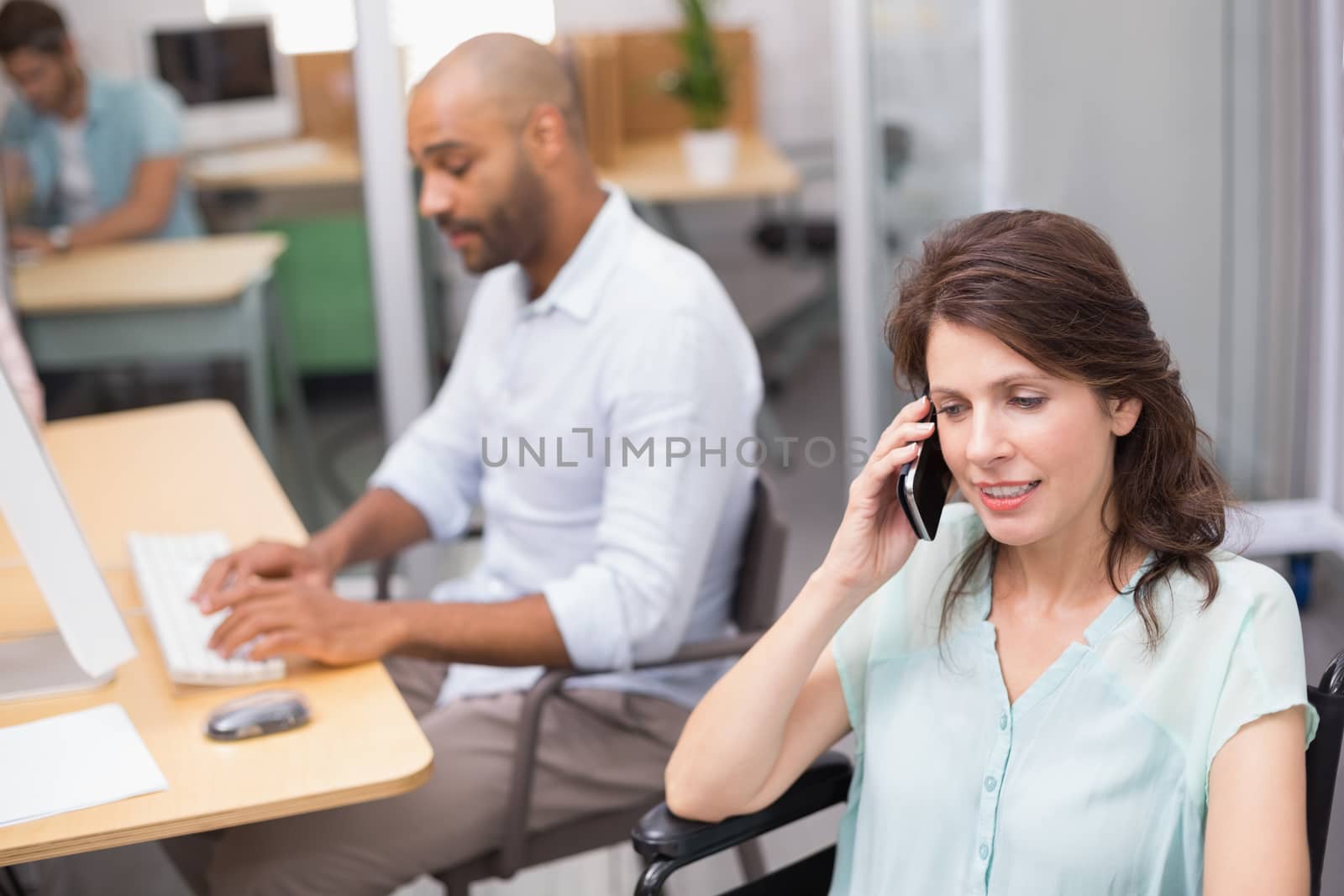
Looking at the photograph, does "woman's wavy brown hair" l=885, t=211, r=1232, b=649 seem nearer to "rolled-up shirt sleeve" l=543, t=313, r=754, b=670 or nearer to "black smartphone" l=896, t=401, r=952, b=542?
"black smartphone" l=896, t=401, r=952, b=542

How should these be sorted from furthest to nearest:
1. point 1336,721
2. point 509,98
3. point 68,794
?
point 509,98, point 68,794, point 1336,721

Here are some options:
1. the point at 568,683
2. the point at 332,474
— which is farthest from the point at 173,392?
the point at 568,683

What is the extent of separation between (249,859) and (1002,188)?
1991mm

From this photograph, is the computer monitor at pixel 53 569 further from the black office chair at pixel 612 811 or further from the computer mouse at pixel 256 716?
the black office chair at pixel 612 811

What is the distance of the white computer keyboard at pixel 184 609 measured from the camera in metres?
1.63

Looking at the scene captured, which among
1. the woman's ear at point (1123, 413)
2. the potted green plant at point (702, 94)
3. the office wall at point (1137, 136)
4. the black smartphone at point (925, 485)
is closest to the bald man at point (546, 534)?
the black smartphone at point (925, 485)

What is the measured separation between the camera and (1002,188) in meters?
2.94

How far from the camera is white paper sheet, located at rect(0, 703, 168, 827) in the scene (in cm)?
137

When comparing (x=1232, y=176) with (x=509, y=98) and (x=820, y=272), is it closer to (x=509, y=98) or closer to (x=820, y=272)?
(x=820, y=272)

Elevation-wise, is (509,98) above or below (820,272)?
above

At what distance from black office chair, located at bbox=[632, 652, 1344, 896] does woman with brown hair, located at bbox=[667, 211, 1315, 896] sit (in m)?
0.03

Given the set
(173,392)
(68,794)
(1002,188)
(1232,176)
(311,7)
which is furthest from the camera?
(173,392)

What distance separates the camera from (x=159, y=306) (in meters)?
3.60

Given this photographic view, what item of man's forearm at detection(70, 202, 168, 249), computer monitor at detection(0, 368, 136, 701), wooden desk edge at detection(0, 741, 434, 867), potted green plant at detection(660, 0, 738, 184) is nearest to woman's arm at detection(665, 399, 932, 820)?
wooden desk edge at detection(0, 741, 434, 867)
